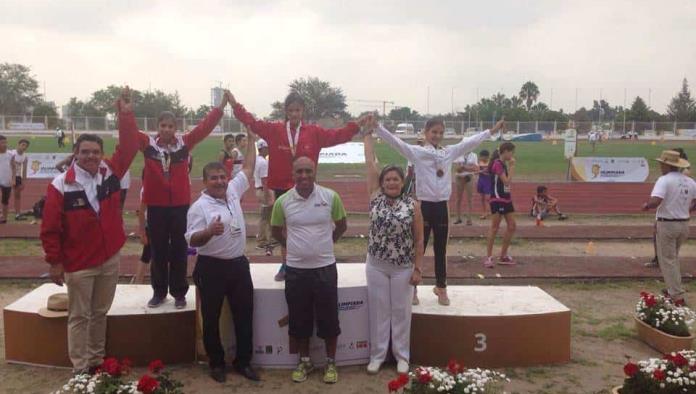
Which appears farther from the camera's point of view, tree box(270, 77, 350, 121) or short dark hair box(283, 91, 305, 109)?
tree box(270, 77, 350, 121)

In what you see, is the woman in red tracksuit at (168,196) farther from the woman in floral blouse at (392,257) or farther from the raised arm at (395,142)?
the woman in floral blouse at (392,257)

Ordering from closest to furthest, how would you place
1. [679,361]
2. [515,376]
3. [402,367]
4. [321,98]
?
[679,361], [402,367], [515,376], [321,98]

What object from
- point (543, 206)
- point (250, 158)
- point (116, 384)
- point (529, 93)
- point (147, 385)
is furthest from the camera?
point (529, 93)

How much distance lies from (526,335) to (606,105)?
111578mm

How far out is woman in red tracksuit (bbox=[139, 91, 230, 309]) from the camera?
524 cm

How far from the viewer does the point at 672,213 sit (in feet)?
23.2

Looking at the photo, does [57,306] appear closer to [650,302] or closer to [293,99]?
[293,99]

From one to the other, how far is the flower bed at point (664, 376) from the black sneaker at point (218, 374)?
3.15m

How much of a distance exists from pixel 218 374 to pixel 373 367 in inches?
53.2

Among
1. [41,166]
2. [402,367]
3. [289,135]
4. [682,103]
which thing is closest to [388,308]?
[402,367]

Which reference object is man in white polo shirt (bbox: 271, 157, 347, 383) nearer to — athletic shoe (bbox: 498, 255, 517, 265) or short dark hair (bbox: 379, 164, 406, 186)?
short dark hair (bbox: 379, 164, 406, 186)

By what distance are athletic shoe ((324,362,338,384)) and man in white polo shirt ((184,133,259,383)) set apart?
0.61 meters

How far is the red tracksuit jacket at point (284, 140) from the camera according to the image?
18.0ft

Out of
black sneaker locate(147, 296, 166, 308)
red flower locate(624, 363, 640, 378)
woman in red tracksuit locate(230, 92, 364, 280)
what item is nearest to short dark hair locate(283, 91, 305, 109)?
woman in red tracksuit locate(230, 92, 364, 280)
